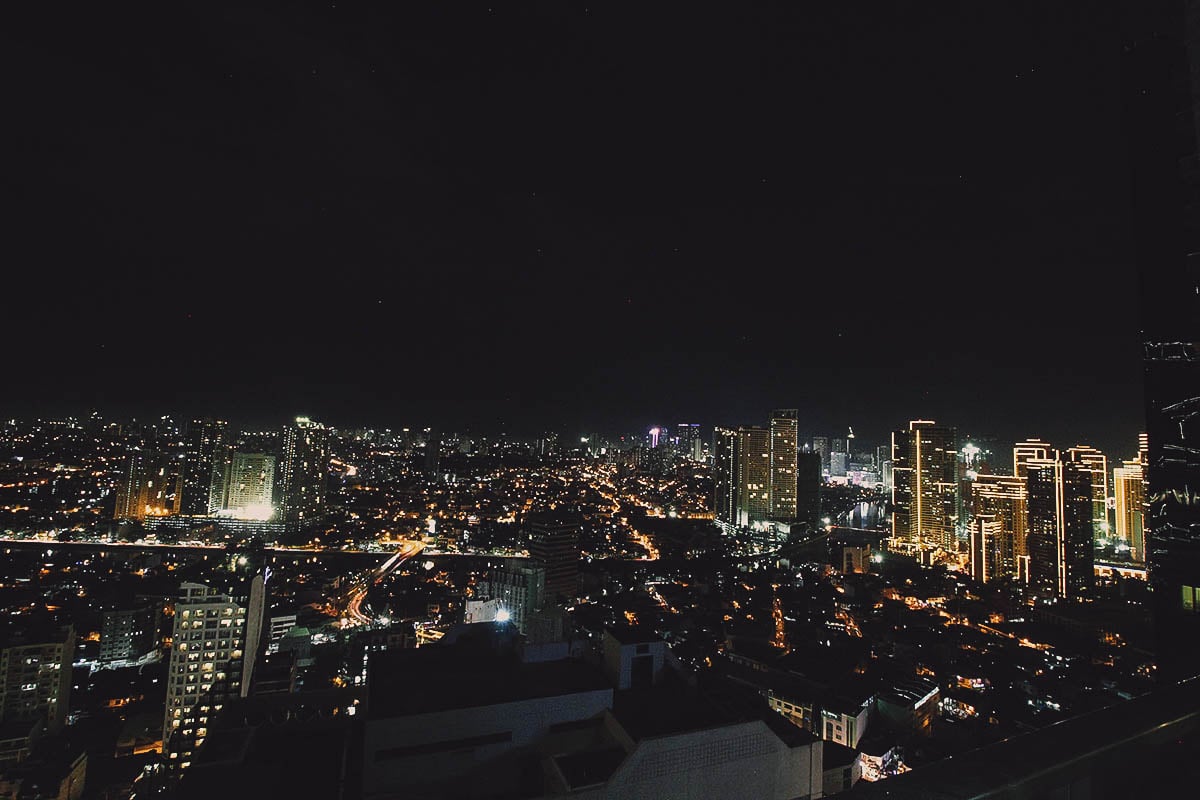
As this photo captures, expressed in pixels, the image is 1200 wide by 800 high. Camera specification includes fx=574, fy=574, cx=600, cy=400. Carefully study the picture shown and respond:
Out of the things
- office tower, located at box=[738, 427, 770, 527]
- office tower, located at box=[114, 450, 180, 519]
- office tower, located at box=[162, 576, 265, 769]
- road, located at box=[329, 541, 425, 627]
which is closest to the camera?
office tower, located at box=[162, 576, 265, 769]

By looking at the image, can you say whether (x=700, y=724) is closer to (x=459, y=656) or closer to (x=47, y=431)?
(x=459, y=656)

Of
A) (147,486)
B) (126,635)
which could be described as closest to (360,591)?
(126,635)

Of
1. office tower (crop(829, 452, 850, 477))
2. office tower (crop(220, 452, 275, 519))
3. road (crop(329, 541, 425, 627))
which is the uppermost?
office tower (crop(829, 452, 850, 477))

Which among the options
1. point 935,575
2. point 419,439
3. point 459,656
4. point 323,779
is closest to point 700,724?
point 459,656

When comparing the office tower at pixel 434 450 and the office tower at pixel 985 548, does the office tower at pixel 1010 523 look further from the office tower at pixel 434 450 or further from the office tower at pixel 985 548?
the office tower at pixel 434 450

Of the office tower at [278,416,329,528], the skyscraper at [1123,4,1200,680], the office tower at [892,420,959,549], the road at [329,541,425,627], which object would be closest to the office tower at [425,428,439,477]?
the office tower at [278,416,329,528]

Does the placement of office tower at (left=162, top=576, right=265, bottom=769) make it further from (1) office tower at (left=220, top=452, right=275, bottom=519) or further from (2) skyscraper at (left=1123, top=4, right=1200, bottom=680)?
(1) office tower at (left=220, top=452, right=275, bottom=519)
